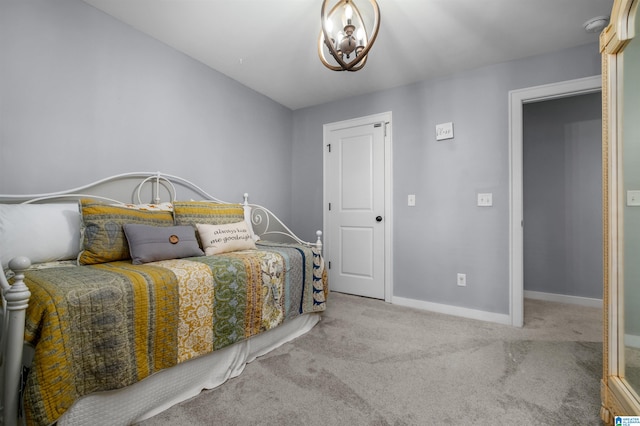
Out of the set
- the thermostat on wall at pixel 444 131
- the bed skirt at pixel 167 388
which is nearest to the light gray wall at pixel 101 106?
the bed skirt at pixel 167 388

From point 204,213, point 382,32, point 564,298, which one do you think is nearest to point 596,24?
point 382,32

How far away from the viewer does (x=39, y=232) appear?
1.51m

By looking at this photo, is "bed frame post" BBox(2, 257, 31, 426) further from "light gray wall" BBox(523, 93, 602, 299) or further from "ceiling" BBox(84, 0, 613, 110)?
"light gray wall" BBox(523, 93, 602, 299)

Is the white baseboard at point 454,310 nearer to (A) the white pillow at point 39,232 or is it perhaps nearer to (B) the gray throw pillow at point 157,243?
(B) the gray throw pillow at point 157,243

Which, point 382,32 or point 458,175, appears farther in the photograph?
point 458,175

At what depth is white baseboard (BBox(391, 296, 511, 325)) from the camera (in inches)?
100.0

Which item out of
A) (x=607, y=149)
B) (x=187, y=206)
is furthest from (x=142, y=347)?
(x=607, y=149)

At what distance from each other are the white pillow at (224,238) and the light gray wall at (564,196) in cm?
327

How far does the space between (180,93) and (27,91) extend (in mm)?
1009

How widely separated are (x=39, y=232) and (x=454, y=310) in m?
3.17

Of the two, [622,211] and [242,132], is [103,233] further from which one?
[622,211]

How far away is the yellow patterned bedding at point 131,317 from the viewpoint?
3.17 feet

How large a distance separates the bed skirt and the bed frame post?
17 centimetres

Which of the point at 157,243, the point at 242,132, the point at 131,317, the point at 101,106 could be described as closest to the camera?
the point at 131,317
